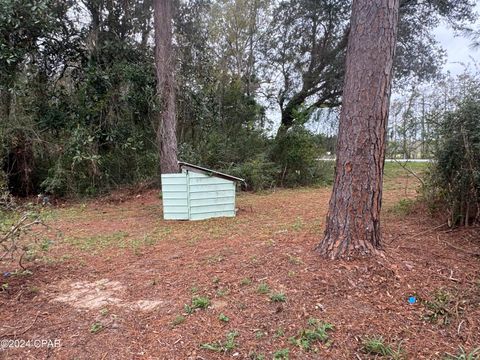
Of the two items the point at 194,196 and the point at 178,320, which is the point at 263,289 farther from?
the point at 194,196

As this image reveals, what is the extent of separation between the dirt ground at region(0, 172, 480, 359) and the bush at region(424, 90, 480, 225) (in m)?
0.26

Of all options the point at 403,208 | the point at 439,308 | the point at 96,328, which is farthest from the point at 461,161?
the point at 96,328

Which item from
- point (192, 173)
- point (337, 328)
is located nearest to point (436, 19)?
point (192, 173)

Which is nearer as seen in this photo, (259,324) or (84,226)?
(259,324)

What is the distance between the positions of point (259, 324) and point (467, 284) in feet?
5.30

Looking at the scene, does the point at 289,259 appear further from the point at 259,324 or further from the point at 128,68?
the point at 128,68

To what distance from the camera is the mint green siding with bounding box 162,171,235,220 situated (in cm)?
499

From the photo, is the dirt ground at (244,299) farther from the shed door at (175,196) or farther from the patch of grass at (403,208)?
the shed door at (175,196)

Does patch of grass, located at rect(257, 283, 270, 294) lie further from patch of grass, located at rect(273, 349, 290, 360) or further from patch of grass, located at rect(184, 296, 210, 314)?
patch of grass, located at rect(273, 349, 290, 360)

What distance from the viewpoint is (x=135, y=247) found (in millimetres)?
3543

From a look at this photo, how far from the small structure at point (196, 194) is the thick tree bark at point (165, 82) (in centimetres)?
155

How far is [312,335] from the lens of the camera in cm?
172

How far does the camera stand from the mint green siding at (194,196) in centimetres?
499

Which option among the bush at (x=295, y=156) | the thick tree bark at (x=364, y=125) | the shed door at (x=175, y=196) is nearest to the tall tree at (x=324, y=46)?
the bush at (x=295, y=156)
